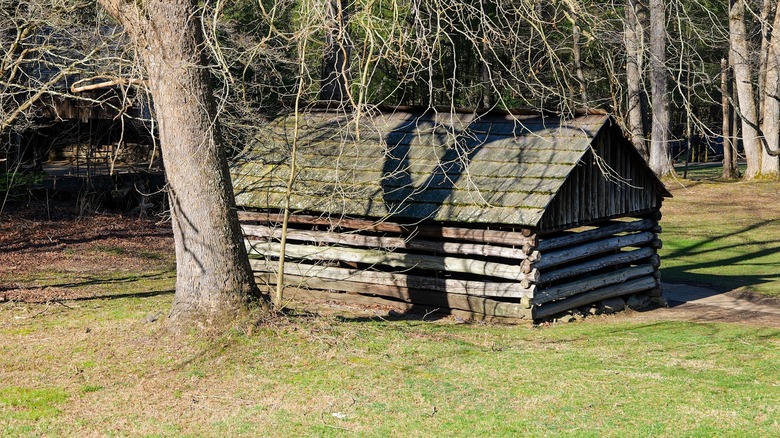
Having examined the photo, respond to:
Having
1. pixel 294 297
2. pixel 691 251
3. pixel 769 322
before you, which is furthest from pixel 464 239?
pixel 691 251

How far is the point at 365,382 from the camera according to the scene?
811cm

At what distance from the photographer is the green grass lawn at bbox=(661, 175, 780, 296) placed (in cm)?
1839

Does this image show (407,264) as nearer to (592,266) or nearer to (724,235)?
(592,266)

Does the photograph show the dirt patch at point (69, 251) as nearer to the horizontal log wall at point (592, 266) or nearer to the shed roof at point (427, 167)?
the shed roof at point (427, 167)

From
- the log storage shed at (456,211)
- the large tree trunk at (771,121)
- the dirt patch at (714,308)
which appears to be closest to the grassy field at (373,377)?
the log storage shed at (456,211)

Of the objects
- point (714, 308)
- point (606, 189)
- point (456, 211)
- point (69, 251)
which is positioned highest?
point (606, 189)

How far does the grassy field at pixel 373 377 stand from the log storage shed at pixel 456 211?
30.2 inches

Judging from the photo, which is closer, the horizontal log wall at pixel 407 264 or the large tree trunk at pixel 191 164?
the large tree trunk at pixel 191 164

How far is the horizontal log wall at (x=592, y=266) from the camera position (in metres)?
12.0

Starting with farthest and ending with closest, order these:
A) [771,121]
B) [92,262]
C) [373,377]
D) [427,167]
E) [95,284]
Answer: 1. [771,121]
2. [92,262]
3. [95,284]
4. [427,167]
5. [373,377]

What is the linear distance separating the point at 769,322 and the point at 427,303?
5.02m

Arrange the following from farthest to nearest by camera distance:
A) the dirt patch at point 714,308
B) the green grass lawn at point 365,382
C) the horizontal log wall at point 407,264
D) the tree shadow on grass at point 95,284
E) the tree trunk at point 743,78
Result: the tree trunk at point 743,78
the dirt patch at point 714,308
the tree shadow on grass at point 95,284
the horizontal log wall at point 407,264
the green grass lawn at point 365,382

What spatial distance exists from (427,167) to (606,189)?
275cm

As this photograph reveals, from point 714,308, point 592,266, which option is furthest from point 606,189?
point 714,308
